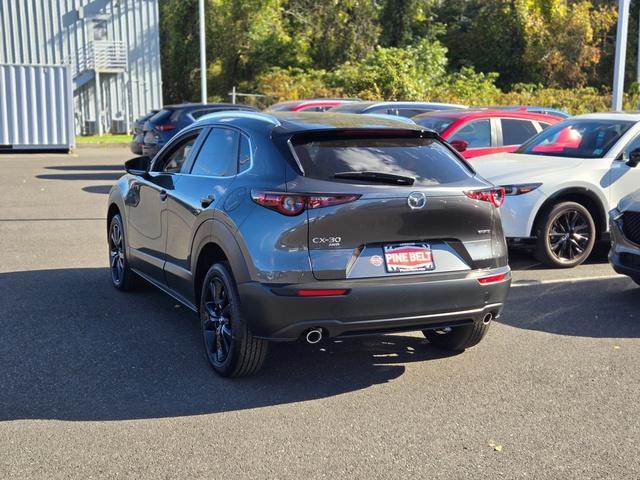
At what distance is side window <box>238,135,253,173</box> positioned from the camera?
5285 millimetres

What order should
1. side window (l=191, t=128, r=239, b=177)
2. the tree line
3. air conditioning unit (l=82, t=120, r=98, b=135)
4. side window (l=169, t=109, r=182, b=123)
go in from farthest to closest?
the tree line, air conditioning unit (l=82, t=120, r=98, b=135), side window (l=169, t=109, r=182, b=123), side window (l=191, t=128, r=239, b=177)

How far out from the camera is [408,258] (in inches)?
194

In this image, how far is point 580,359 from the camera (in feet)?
18.9

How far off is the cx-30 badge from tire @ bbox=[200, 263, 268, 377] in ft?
3.98

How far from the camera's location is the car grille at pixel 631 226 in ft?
23.5

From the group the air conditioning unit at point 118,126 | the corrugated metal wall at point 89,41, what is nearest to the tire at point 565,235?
the air conditioning unit at point 118,126

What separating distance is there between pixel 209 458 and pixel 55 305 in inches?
139

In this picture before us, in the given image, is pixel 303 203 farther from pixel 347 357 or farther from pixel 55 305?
pixel 55 305

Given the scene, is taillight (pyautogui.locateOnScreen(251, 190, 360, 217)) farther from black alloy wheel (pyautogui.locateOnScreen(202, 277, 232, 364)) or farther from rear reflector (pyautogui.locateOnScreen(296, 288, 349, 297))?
black alloy wheel (pyautogui.locateOnScreen(202, 277, 232, 364))

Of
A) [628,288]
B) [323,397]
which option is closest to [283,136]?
[323,397]

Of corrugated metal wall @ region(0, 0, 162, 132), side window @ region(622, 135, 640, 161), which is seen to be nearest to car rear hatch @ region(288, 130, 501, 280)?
side window @ region(622, 135, 640, 161)

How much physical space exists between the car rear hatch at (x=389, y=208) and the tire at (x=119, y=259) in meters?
3.00

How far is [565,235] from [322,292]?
193 inches

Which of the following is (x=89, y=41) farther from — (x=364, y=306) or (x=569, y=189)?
(x=364, y=306)
